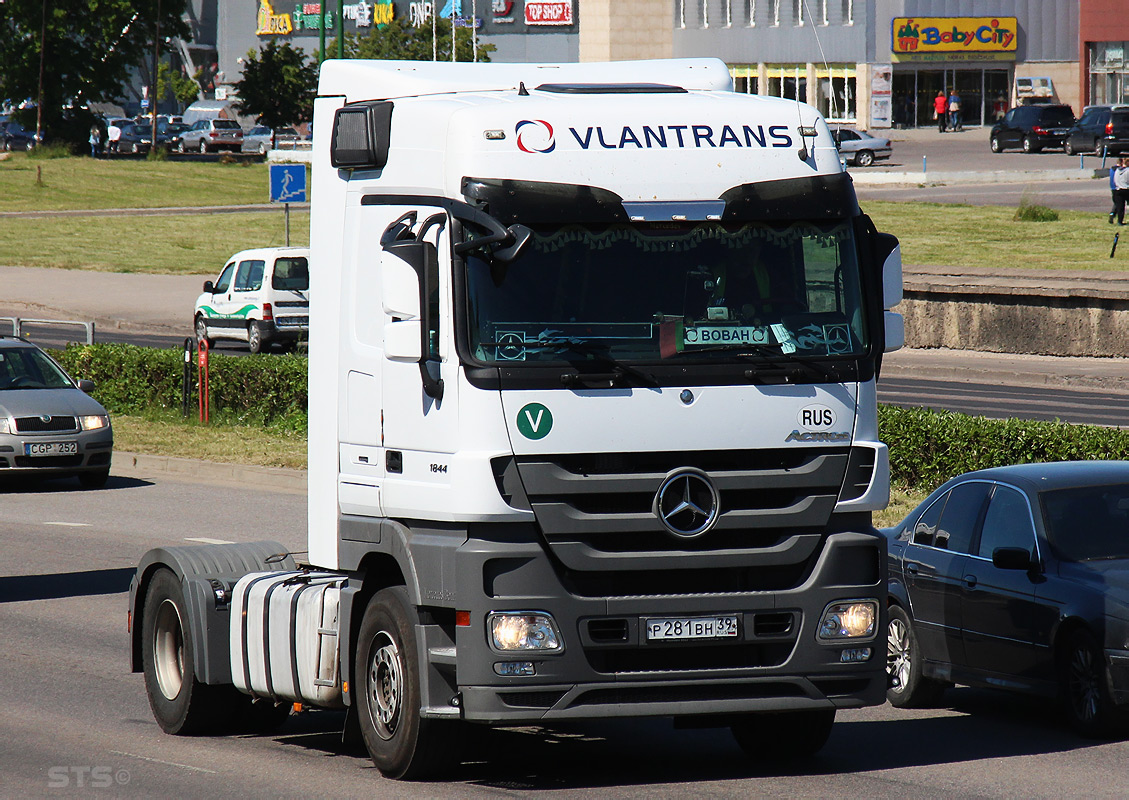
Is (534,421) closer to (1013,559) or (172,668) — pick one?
(172,668)

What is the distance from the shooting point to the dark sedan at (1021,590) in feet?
28.7

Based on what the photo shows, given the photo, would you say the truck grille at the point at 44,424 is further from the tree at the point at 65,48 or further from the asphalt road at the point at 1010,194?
the tree at the point at 65,48

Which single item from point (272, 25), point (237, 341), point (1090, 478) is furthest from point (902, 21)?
point (1090, 478)

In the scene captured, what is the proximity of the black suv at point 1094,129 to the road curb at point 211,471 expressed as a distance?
155 ft

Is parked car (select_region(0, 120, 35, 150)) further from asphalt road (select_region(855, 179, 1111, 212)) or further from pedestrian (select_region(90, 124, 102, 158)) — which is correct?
asphalt road (select_region(855, 179, 1111, 212))

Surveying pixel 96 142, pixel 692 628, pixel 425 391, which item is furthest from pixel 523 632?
pixel 96 142

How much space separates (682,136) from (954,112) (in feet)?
259

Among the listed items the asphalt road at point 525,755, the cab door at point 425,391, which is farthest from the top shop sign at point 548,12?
the cab door at point 425,391

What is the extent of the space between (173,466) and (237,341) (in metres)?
12.6

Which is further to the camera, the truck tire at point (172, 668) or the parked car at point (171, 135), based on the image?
the parked car at point (171, 135)

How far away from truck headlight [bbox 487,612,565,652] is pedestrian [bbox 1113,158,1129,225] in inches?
1378

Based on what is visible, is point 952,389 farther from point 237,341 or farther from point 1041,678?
point 1041,678

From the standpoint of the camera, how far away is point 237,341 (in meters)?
33.2

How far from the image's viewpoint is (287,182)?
30.4 meters
